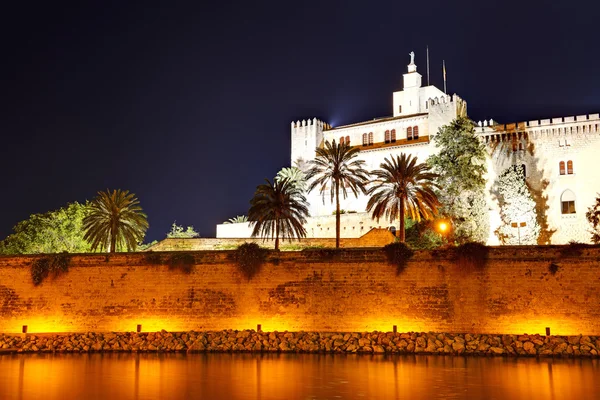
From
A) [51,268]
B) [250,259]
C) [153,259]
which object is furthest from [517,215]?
[51,268]

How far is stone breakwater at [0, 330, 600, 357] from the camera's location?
22.1 meters

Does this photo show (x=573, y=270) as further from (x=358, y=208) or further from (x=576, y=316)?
(x=358, y=208)

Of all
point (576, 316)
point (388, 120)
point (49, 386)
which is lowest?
point (49, 386)

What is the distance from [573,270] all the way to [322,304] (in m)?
8.58

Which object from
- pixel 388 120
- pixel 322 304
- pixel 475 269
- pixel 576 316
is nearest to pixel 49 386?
pixel 322 304

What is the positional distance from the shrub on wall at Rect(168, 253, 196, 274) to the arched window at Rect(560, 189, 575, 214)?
98.1 ft

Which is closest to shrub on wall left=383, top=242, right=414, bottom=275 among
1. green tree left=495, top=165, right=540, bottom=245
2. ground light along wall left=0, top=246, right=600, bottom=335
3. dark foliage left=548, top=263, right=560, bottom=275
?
ground light along wall left=0, top=246, right=600, bottom=335

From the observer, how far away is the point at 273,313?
2528 centimetres

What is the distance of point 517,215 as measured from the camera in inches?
1781

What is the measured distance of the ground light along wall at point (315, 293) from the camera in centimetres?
2292

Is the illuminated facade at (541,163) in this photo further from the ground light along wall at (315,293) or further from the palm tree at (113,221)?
the ground light along wall at (315,293)

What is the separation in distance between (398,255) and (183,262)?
26.6 ft

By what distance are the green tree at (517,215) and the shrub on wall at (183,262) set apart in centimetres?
2546

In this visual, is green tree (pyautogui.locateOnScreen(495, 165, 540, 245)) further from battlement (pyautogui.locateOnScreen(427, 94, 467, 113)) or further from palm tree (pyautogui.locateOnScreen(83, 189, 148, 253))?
palm tree (pyautogui.locateOnScreen(83, 189, 148, 253))
